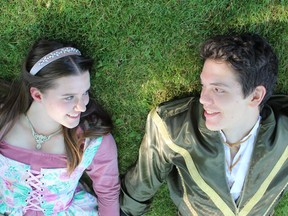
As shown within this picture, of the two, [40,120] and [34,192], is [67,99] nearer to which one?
[40,120]

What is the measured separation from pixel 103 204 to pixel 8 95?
1.09 meters

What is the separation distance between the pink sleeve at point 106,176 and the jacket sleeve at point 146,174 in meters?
0.09

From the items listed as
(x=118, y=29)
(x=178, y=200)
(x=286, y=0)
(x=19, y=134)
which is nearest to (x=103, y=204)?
(x=178, y=200)

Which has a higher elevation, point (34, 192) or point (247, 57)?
point (247, 57)

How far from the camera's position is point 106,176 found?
3318mm

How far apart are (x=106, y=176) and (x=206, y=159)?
0.82m

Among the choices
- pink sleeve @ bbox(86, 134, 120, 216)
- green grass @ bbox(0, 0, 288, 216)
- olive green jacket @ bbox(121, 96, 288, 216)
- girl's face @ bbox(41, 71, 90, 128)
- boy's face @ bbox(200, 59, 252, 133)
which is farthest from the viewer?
pink sleeve @ bbox(86, 134, 120, 216)

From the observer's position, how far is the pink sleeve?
10.7ft

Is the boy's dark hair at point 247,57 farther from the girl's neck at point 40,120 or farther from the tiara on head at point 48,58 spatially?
the girl's neck at point 40,120

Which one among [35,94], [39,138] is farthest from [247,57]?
[39,138]

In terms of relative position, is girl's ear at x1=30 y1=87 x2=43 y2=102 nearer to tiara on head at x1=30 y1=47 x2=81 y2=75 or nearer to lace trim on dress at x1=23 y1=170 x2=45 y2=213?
tiara on head at x1=30 y1=47 x2=81 y2=75

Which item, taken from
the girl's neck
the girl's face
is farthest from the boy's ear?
the girl's neck

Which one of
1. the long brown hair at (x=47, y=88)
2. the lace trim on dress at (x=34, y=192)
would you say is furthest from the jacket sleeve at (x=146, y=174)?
the lace trim on dress at (x=34, y=192)

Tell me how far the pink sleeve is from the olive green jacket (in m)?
0.20
